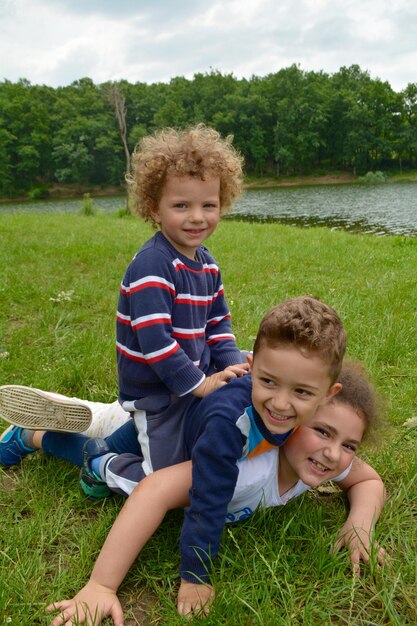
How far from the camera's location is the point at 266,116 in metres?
63.1

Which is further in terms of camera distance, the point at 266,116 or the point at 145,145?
the point at 266,116

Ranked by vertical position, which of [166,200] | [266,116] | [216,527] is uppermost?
[266,116]

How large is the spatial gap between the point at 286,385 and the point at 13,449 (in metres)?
1.46

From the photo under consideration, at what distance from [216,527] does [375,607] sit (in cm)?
58

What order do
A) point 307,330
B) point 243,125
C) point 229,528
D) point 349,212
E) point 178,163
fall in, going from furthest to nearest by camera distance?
point 243,125 → point 349,212 → point 178,163 → point 229,528 → point 307,330

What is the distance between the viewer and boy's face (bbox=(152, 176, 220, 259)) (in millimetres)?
2148

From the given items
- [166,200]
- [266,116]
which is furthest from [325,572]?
[266,116]

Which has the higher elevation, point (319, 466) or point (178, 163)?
point (178, 163)

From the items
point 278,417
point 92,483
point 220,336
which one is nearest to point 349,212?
point 220,336

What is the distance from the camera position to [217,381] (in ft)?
6.83

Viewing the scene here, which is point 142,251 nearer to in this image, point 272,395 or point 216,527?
point 272,395

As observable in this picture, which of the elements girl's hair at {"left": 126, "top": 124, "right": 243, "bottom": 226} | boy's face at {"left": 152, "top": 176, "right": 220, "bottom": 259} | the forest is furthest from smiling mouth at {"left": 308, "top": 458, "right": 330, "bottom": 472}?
the forest

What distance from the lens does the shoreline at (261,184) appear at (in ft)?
159

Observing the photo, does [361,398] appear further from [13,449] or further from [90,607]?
[13,449]
